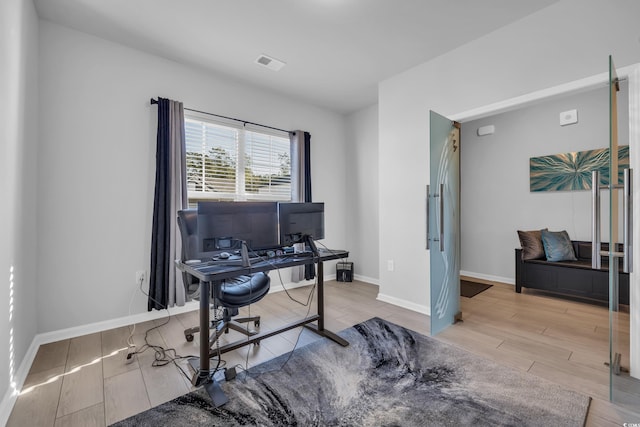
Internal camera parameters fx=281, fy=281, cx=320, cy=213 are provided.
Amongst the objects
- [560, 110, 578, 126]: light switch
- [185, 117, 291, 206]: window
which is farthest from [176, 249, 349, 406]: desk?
[560, 110, 578, 126]: light switch

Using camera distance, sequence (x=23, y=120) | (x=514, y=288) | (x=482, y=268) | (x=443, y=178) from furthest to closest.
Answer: (x=482, y=268) → (x=514, y=288) → (x=443, y=178) → (x=23, y=120)

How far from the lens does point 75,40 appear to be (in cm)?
259

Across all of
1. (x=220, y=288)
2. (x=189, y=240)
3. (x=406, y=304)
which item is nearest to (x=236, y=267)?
(x=220, y=288)

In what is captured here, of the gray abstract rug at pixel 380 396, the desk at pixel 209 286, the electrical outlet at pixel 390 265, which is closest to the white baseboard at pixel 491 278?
the electrical outlet at pixel 390 265

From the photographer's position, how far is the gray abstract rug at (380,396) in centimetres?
157

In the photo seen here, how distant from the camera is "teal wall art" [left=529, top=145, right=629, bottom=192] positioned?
144 inches

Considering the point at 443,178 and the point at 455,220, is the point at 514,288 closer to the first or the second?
the point at 455,220

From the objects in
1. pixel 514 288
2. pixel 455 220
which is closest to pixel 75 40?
pixel 455 220

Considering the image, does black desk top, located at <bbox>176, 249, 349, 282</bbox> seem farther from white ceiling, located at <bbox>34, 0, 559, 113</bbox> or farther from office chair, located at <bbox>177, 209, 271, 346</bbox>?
white ceiling, located at <bbox>34, 0, 559, 113</bbox>

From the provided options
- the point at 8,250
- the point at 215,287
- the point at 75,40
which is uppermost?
the point at 75,40

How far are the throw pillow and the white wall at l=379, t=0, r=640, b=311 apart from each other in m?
1.75

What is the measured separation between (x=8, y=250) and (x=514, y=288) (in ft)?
17.6

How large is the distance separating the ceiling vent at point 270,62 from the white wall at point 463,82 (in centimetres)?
136

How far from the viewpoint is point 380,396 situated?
1.78 m
